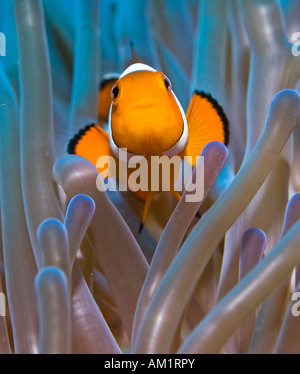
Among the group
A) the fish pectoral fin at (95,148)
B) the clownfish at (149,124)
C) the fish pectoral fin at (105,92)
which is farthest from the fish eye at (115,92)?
the fish pectoral fin at (105,92)

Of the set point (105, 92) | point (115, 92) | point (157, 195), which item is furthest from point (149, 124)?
→ point (105, 92)

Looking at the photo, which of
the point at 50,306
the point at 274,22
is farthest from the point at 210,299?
the point at 274,22

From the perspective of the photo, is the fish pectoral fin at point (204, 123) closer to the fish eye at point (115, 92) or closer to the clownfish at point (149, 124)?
the clownfish at point (149, 124)

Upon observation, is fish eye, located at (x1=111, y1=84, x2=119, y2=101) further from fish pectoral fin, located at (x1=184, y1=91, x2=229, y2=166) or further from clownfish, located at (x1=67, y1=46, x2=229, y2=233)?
fish pectoral fin, located at (x1=184, y1=91, x2=229, y2=166)

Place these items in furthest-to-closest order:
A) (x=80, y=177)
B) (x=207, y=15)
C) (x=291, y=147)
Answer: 1. (x=207, y=15)
2. (x=291, y=147)
3. (x=80, y=177)

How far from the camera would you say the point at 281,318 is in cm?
66

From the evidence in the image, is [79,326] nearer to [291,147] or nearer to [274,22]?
[291,147]

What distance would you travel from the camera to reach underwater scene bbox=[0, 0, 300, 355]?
0.56 metres

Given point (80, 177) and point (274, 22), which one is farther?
point (274, 22)

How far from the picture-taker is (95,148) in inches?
36.3

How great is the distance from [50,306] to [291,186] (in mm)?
603

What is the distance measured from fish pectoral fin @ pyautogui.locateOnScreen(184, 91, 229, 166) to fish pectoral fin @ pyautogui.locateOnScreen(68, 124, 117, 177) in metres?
0.16

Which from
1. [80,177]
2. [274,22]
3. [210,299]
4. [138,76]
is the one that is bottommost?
[210,299]

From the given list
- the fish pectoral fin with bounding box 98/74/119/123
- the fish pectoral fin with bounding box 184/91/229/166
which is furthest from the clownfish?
the fish pectoral fin with bounding box 98/74/119/123
